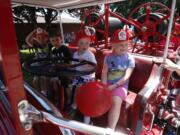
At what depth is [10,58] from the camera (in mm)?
991

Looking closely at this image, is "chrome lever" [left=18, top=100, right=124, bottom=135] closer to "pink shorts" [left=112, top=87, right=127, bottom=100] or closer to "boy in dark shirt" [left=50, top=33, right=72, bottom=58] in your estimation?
"pink shorts" [left=112, top=87, right=127, bottom=100]

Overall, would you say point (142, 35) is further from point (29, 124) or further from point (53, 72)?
point (29, 124)

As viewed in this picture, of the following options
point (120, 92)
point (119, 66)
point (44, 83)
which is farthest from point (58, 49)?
point (120, 92)

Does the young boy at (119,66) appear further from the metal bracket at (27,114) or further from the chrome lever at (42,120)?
the metal bracket at (27,114)

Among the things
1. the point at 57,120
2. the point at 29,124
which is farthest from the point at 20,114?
the point at 57,120

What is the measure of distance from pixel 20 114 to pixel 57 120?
0.20 m

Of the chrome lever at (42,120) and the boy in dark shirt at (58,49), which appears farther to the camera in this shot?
the boy in dark shirt at (58,49)

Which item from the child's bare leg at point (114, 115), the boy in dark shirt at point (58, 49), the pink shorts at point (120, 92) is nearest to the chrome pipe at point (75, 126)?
the child's bare leg at point (114, 115)

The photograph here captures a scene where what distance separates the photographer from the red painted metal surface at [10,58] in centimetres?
94

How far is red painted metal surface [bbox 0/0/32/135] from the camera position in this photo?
942 mm

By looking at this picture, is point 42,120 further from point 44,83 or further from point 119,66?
point 119,66

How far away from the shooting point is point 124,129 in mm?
2471

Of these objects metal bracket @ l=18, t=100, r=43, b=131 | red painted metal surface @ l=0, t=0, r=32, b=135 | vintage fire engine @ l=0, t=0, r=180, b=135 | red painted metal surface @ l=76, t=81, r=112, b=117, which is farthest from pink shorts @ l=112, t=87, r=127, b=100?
red painted metal surface @ l=0, t=0, r=32, b=135

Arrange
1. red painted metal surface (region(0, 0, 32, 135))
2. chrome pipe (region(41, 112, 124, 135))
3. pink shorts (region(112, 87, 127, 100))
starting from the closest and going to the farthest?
red painted metal surface (region(0, 0, 32, 135)) → chrome pipe (region(41, 112, 124, 135)) → pink shorts (region(112, 87, 127, 100))
